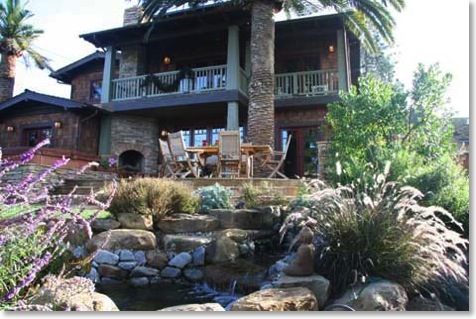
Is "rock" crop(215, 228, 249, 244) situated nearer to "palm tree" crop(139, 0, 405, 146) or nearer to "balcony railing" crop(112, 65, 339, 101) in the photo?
"palm tree" crop(139, 0, 405, 146)

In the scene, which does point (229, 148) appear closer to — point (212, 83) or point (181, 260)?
point (181, 260)

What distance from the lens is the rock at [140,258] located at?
13.9 feet

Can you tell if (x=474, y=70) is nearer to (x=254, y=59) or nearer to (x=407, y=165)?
(x=407, y=165)

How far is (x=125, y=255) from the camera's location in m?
4.24

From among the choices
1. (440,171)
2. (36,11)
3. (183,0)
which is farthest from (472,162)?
(183,0)

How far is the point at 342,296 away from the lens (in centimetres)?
274

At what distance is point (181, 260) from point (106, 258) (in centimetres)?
79

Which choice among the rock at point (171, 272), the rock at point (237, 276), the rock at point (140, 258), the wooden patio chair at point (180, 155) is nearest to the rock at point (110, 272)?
the rock at point (140, 258)

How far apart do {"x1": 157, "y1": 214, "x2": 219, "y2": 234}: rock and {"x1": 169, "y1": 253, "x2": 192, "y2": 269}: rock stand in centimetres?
43

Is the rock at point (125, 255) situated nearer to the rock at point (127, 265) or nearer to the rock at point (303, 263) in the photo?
the rock at point (127, 265)

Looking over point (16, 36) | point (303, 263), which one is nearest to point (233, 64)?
point (16, 36)

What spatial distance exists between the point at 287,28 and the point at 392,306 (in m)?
10.2

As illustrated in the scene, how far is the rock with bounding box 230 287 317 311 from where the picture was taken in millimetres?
2354

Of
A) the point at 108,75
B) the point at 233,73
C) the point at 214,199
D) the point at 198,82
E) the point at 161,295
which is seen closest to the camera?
the point at 161,295
